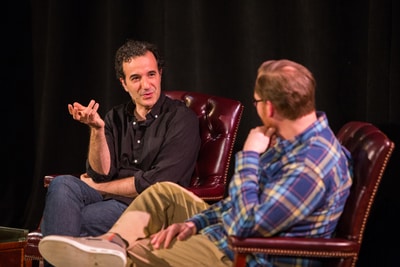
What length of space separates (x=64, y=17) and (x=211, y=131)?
5.32 feet

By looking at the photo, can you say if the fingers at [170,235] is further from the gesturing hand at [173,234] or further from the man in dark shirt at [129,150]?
the man in dark shirt at [129,150]

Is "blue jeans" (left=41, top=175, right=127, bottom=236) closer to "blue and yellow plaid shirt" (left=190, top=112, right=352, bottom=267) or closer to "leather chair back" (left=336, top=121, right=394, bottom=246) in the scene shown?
"blue and yellow plaid shirt" (left=190, top=112, right=352, bottom=267)

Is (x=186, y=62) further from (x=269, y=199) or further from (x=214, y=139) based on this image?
(x=269, y=199)

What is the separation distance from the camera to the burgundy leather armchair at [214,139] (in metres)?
3.68

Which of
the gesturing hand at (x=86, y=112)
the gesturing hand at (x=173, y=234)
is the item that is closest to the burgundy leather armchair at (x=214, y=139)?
the gesturing hand at (x=86, y=112)

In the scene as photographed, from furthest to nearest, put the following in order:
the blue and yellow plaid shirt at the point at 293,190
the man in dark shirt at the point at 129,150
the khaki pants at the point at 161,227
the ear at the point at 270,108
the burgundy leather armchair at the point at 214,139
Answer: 1. the burgundy leather armchair at the point at 214,139
2. the man in dark shirt at the point at 129,150
3. the khaki pants at the point at 161,227
4. the ear at the point at 270,108
5. the blue and yellow plaid shirt at the point at 293,190

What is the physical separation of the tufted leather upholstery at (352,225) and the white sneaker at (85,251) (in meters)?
0.50

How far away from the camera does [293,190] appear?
2.44 meters

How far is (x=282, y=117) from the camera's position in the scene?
2.58 metres

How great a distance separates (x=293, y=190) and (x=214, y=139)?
53.3 inches

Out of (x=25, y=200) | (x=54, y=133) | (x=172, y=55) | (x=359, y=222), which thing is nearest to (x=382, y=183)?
(x=359, y=222)

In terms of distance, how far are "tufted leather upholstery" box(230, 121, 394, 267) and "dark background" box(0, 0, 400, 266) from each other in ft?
2.57

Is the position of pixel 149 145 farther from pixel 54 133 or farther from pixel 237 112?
pixel 54 133

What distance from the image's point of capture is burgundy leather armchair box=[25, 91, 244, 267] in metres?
3.68
